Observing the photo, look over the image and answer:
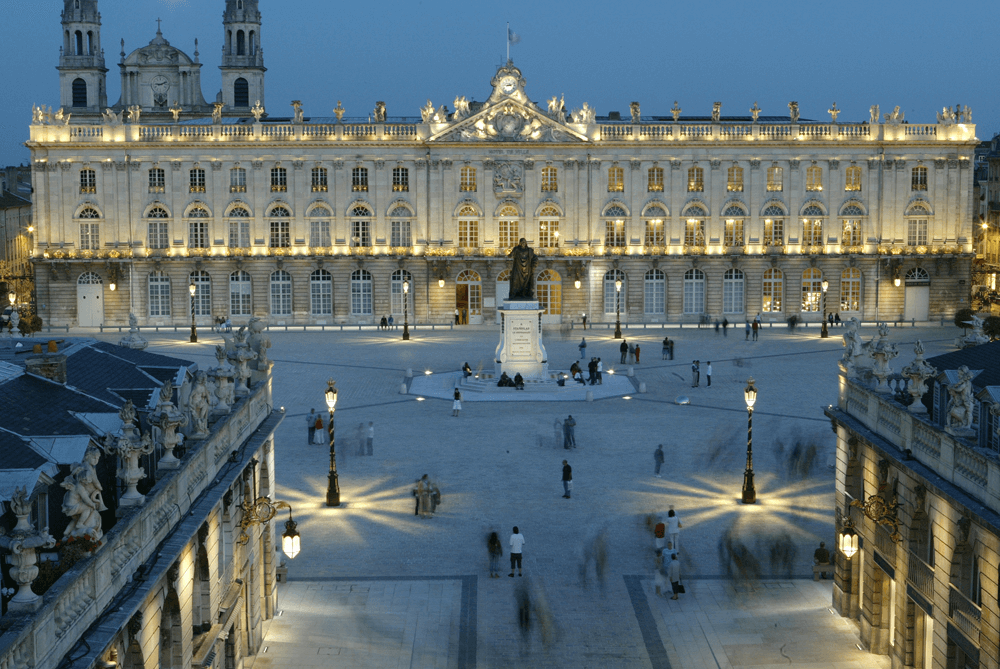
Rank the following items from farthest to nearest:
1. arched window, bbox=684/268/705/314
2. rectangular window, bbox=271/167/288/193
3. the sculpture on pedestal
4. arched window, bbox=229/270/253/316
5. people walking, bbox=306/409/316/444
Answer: arched window, bbox=684/268/705/314, arched window, bbox=229/270/253/316, rectangular window, bbox=271/167/288/193, people walking, bbox=306/409/316/444, the sculpture on pedestal

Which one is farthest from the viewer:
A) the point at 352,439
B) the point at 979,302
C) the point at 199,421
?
the point at 979,302

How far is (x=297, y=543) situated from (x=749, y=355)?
43.0 metres

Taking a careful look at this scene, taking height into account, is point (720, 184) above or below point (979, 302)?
above

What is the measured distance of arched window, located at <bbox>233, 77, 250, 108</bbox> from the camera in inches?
4154

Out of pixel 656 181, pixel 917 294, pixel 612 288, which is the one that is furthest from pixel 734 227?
pixel 917 294

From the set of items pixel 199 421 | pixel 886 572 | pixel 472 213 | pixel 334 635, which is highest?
pixel 472 213

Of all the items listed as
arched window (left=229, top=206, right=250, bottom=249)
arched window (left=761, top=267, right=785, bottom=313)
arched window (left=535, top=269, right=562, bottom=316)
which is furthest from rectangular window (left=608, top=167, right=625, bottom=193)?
arched window (left=229, top=206, right=250, bottom=249)

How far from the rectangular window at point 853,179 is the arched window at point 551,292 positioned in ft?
67.3

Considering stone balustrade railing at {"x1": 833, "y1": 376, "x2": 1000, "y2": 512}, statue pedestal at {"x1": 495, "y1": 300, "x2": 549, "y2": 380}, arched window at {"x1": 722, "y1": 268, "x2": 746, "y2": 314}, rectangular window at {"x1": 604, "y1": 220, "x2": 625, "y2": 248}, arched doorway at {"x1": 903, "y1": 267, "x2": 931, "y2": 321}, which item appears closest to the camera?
stone balustrade railing at {"x1": 833, "y1": 376, "x2": 1000, "y2": 512}

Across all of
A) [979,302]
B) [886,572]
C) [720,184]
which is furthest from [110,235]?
[886,572]

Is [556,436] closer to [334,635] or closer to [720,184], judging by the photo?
[334,635]

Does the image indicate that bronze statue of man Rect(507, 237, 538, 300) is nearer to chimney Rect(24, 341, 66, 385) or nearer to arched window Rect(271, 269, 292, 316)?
arched window Rect(271, 269, 292, 316)

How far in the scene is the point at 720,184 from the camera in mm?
82750

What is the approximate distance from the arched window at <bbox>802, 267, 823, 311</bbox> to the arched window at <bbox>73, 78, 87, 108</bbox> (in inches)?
2528
